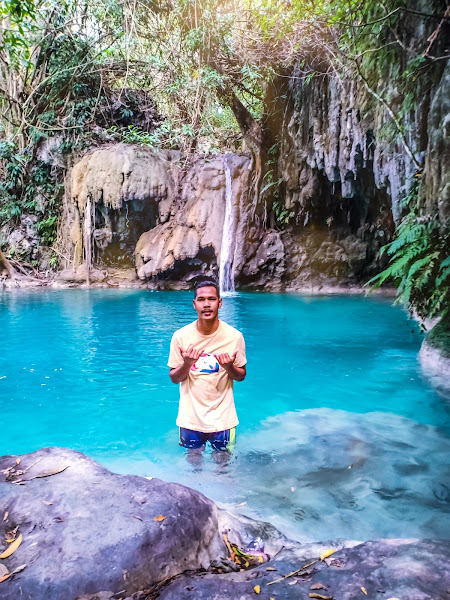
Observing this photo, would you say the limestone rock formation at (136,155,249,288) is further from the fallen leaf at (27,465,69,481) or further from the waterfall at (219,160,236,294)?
the fallen leaf at (27,465,69,481)

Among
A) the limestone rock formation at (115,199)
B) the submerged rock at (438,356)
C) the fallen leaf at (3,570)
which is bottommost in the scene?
the submerged rock at (438,356)

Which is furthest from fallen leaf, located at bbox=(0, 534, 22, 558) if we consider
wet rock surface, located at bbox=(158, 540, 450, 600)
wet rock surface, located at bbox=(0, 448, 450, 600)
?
wet rock surface, located at bbox=(158, 540, 450, 600)

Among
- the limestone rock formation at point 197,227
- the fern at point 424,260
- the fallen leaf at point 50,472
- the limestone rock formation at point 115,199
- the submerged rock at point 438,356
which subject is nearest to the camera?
the fallen leaf at point 50,472

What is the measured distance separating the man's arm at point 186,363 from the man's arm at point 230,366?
147 mm

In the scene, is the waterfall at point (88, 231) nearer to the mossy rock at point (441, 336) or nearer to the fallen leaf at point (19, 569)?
the mossy rock at point (441, 336)

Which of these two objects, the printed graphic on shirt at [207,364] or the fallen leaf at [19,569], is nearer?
the fallen leaf at [19,569]

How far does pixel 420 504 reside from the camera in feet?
10.6

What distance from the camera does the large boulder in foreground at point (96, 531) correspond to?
1713 millimetres

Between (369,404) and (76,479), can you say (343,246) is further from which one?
(76,479)

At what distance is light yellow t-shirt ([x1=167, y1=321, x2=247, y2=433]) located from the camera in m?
3.15

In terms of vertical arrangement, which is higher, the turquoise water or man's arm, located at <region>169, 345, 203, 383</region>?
man's arm, located at <region>169, 345, 203, 383</region>

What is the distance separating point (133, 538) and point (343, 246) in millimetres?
15558

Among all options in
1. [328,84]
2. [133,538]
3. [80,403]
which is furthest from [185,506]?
[328,84]

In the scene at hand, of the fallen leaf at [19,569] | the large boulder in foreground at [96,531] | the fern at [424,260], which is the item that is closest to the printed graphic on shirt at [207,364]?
the large boulder in foreground at [96,531]
